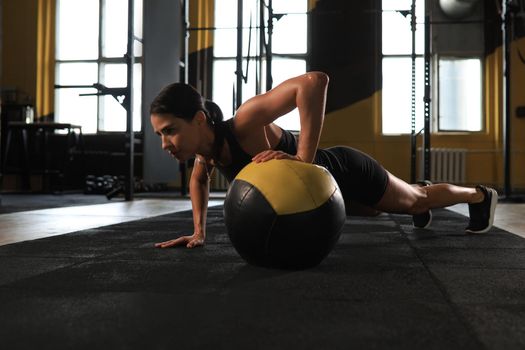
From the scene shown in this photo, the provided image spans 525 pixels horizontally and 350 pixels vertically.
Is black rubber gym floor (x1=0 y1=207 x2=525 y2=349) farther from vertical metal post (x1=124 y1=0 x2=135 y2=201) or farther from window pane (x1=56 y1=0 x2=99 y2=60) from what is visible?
window pane (x1=56 y1=0 x2=99 y2=60)

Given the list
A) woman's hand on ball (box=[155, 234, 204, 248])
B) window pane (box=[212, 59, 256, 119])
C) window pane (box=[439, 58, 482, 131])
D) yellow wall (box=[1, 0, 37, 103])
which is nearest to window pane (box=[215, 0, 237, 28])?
window pane (box=[212, 59, 256, 119])

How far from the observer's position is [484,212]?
87.4 inches

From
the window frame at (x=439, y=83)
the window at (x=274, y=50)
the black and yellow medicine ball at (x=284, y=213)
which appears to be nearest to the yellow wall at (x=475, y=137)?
the window frame at (x=439, y=83)

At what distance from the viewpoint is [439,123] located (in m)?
6.50

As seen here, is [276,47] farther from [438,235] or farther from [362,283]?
[362,283]

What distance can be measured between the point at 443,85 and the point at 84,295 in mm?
6044

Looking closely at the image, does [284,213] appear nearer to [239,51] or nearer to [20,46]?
[239,51]

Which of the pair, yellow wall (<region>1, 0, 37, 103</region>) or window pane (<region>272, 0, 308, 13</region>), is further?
yellow wall (<region>1, 0, 37, 103</region>)

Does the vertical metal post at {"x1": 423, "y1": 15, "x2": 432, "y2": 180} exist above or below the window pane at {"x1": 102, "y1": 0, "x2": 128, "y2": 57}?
below

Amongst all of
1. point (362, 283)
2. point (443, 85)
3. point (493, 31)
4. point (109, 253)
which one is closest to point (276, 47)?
point (443, 85)

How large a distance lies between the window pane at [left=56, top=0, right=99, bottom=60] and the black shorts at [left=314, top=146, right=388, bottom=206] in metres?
6.08

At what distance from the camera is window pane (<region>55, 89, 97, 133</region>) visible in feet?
23.6

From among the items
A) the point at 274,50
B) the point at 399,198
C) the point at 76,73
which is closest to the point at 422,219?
the point at 399,198

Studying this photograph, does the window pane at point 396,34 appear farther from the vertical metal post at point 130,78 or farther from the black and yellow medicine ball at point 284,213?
the black and yellow medicine ball at point 284,213
